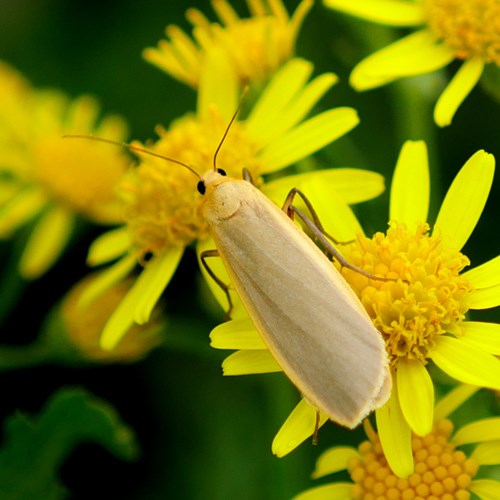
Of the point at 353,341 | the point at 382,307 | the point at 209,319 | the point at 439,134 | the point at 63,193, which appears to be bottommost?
the point at 353,341

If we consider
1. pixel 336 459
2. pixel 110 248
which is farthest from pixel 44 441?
pixel 336 459

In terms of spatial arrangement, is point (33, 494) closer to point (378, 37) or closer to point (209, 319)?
point (209, 319)

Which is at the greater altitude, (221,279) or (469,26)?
(469,26)

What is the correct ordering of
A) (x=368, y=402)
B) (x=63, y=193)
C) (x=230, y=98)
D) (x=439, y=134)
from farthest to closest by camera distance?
(x=63, y=193)
(x=439, y=134)
(x=230, y=98)
(x=368, y=402)

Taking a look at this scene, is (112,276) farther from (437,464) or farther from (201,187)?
(437,464)

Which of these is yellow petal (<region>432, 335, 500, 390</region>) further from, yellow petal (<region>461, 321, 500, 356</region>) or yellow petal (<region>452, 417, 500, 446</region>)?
yellow petal (<region>452, 417, 500, 446</region>)

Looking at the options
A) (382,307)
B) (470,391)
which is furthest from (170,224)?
(470,391)
